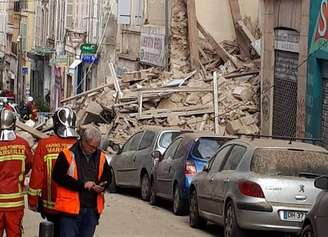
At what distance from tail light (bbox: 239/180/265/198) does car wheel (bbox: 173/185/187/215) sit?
4.64 m

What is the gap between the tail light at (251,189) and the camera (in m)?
12.6

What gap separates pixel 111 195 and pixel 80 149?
1319 cm


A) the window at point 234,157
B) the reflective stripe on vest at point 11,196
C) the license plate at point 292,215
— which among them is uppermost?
the reflective stripe on vest at point 11,196

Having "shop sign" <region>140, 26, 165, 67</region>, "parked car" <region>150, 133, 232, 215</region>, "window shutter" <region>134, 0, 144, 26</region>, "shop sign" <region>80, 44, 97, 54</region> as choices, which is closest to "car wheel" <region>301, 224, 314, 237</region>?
"parked car" <region>150, 133, 232, 215</region>

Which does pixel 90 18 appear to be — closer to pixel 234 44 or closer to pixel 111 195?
pixel 234 44

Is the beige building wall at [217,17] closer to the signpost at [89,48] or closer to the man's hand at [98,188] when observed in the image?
the signpost at [89,48]

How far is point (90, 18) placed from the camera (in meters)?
48.2

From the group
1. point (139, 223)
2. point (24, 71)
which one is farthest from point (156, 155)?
point (24, 71)

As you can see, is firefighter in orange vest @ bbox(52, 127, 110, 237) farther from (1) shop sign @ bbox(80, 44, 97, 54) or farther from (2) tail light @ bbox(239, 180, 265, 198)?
(1) shop sign @ bbox(80, 44, 97, 54)

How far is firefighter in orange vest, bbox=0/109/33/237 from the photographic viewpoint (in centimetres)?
974

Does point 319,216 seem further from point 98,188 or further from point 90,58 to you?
point 90,58

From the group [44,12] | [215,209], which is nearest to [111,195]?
[215,209]

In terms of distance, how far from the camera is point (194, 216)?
15.7 metres

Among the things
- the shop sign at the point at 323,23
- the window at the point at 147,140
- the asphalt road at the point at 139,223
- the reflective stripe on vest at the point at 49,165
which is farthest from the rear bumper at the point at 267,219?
the shop sign at the point at 323,23
